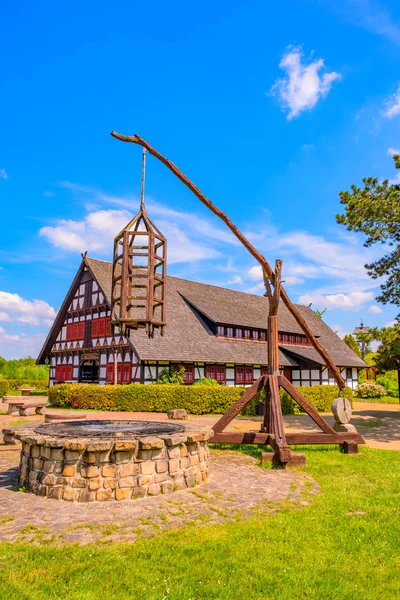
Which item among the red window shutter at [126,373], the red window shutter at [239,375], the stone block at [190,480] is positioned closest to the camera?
the stone block at [190,480]

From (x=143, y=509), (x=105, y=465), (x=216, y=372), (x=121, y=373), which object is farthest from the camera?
(x=216, y=372)

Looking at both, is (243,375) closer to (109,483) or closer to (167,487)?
(167,487)

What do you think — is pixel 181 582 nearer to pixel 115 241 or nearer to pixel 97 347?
pixel 115 241

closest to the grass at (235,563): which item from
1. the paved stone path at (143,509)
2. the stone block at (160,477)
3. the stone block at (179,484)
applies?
the paved stone path at (143,509)

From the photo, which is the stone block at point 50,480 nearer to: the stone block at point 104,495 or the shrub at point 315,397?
the stone block at point 104,495

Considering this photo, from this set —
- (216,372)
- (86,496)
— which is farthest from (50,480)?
(216,372)

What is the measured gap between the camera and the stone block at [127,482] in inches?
253

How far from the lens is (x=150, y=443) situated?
21.4 feet

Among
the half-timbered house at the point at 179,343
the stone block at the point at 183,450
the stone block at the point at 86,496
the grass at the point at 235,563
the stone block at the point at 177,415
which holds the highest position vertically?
the half-timbered house at the point at 179,343

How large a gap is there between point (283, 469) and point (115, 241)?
5.48m

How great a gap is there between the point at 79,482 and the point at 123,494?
0.65 m

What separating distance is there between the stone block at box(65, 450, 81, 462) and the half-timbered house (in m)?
15.9

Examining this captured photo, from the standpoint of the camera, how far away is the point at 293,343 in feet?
114

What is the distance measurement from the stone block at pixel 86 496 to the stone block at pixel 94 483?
0.20 feet
